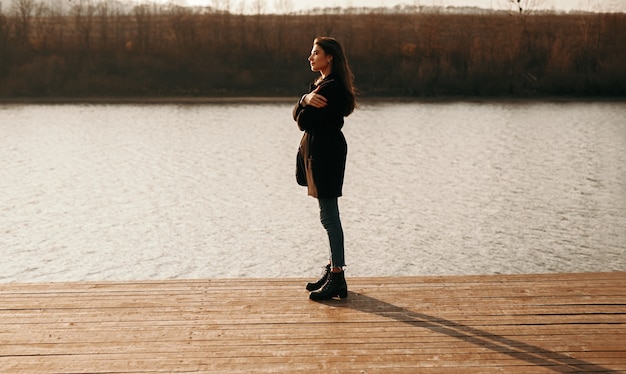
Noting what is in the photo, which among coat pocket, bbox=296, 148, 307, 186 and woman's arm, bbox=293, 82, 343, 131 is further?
coat pocket, bbox=296, 148, 307, 186

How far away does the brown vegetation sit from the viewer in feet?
85.0

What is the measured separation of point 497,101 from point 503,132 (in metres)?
8.94

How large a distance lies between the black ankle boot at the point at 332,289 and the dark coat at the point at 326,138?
1.28ft

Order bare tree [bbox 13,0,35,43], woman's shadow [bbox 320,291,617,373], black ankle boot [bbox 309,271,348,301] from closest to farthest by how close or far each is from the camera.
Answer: woman's shadow [bbox 320,291,617,373]
black ankle boot [bbox 309,271,348,301]
bare tree [bbox 13,0,35,43]

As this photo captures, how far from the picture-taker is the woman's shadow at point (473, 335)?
2.79 metres

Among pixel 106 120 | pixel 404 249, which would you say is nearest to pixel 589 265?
pixel 404 249

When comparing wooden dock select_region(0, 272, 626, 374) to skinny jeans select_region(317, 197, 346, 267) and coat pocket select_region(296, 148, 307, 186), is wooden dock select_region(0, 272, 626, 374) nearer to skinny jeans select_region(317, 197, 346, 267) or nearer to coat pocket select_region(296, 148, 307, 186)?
skinny jeans select_region(317, 197, 346, 267)

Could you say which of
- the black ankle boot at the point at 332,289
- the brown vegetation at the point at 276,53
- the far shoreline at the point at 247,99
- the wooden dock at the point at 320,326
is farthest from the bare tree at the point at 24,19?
the black ankle boot at the point at 332,289

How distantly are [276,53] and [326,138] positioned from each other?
25.4 meters

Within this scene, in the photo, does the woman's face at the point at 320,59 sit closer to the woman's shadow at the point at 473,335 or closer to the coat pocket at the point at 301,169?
the coat pocket at the point at 301,169

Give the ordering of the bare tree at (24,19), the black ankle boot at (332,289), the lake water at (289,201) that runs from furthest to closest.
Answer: the bare tree at (24,19), the lake water at (289,201), the black ankle boot at (332,289)

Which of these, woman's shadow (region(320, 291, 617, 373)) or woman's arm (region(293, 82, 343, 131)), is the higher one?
woman's arm (region(293, 82, 343, 131))

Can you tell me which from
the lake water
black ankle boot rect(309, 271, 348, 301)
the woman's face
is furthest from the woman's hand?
the lake water

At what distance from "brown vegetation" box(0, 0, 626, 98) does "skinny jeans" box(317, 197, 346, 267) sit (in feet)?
72.7
